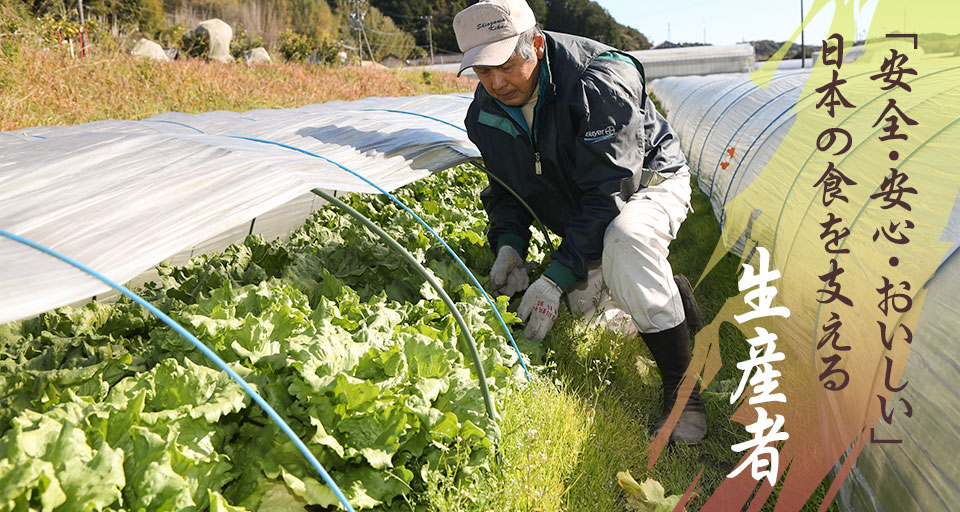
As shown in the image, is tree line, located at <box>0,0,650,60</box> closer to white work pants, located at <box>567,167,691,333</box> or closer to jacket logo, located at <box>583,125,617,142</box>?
jacket logo, located at <box>583,125,617,142</box>

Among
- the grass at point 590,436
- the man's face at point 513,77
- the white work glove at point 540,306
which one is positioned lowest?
the grass at point 590,436

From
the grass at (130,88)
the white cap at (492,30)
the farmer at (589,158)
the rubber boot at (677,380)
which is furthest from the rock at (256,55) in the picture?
the rubber boot at (677,380)

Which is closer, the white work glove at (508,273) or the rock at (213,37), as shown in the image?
the white work glove at (508,273)

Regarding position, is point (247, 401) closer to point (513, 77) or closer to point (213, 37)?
point (513, 77)

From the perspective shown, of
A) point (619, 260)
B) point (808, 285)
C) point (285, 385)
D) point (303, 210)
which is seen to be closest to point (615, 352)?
point (619, 260)

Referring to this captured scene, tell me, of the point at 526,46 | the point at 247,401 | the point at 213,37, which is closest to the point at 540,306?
the point at 526,46

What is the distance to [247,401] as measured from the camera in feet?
7.00

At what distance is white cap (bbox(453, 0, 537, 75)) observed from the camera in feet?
8.49

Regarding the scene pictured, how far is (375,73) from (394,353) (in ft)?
51.7

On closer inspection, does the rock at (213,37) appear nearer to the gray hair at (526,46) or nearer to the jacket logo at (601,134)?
the gray hair at (526,46)

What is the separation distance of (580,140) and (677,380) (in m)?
1.08

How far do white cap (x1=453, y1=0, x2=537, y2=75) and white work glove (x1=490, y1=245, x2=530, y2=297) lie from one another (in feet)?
3.29

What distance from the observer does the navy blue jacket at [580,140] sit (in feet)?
8.88

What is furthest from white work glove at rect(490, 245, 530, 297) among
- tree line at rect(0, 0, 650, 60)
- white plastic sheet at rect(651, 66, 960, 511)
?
tree line at rect(0, 0, 650, 60)
